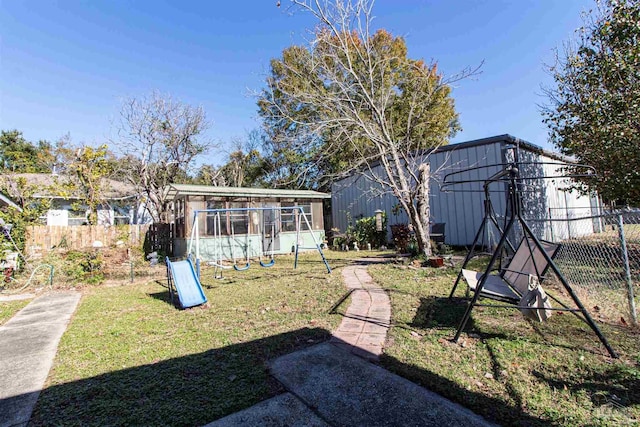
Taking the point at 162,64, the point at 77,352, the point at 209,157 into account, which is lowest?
the point at 77,352

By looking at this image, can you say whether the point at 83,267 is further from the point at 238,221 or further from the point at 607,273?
the point at 607,273

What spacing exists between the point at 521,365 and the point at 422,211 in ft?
19.9

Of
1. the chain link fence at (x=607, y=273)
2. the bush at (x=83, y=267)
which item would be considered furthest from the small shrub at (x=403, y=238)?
the bush at (x=83, y=267)

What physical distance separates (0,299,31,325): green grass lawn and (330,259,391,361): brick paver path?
544 centimetres

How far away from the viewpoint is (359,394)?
2338 mm

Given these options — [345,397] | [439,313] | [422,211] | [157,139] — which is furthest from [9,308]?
[157,139]

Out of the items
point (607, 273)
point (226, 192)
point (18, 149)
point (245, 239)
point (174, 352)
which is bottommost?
point (174, 352)

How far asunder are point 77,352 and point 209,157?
18.2 m

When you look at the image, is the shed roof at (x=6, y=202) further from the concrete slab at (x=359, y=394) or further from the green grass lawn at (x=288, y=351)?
the concrete slab at (x=359, y=394)

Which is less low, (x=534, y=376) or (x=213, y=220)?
(x=213, y=220)

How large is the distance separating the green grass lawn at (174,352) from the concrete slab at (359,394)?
0.83 ft

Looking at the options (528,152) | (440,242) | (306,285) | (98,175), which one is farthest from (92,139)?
(528,152)

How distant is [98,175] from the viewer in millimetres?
13047

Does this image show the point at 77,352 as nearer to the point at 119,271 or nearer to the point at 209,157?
the point at 119,271
